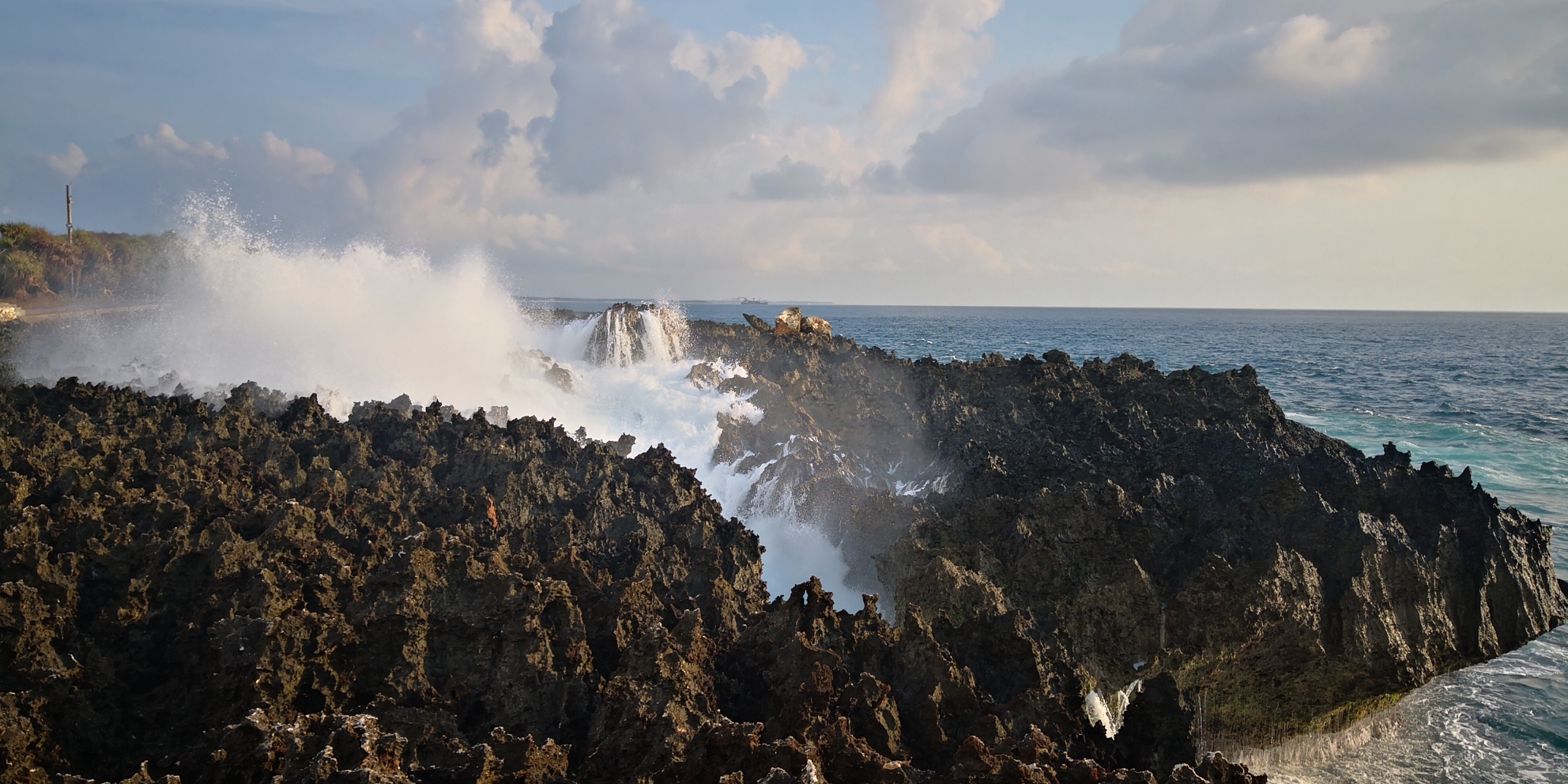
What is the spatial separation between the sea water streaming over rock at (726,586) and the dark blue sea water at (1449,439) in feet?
2.33

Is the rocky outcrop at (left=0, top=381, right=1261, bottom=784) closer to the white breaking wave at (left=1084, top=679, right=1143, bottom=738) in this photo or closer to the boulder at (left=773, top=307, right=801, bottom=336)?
the white breaking wave at (left=1084, top=679, right=1143, bottom=738)

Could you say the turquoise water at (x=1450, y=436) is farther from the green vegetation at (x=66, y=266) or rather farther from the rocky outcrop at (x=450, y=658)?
the green vegetation at (x=66, y=266)

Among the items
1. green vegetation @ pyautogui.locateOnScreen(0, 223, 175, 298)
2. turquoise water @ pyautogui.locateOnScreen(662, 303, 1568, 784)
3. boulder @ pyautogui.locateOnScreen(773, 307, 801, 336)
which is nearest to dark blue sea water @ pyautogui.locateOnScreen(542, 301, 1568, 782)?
turquoise water @ pyautogui.locateOnScreen(662, 303, 1568, 784)

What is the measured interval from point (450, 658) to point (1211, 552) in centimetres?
647

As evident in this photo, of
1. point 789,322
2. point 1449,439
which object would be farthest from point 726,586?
point 1449,439

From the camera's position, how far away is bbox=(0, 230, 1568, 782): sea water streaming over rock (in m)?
4.60

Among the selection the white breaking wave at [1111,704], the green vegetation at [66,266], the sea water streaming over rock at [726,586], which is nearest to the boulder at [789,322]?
the sea water streaming over rock at [726,586]

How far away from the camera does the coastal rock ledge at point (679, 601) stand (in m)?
4.44

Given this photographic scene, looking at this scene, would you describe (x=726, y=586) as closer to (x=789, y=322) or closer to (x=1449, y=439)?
(x=789, y=322)

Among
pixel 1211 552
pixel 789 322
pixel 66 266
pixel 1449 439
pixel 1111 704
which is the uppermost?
pixel 66 266

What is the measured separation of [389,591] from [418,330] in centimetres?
1320

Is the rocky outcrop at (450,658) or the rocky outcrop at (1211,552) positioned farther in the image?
the rocky outcrop at (1211,552)

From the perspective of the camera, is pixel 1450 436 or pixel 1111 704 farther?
pixel 1450 436

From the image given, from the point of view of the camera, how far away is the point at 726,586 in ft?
21.9
